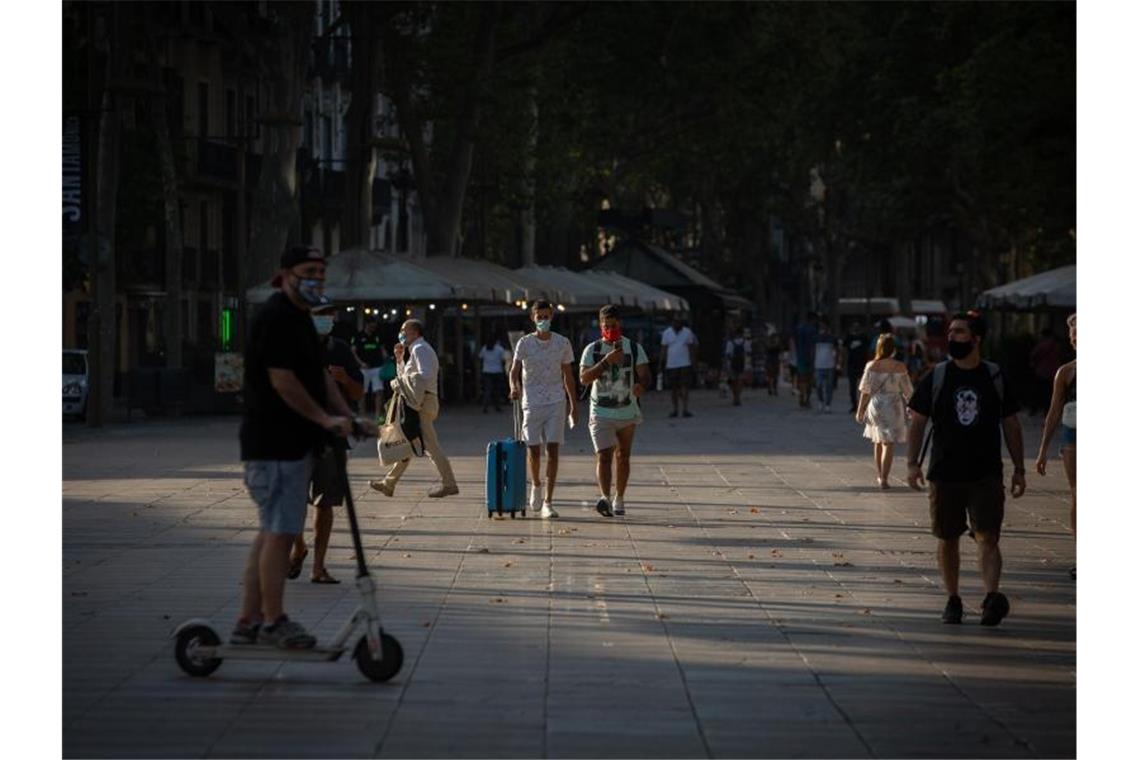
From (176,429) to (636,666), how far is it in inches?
976

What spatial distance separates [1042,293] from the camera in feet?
127

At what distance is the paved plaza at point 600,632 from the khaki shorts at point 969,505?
1.54 ft

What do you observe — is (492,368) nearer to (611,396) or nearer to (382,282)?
(382,282)

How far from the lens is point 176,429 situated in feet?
112

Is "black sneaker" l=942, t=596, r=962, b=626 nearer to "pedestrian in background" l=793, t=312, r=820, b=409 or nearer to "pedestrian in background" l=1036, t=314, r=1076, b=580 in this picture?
"pedestrian in background" l=1036, t=314, r=1076, b=580

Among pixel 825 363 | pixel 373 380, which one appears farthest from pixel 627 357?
pixel 825 363

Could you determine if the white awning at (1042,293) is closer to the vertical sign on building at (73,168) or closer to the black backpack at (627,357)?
the vertical sign on building at (73,168)

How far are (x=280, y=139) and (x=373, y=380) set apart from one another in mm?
4669

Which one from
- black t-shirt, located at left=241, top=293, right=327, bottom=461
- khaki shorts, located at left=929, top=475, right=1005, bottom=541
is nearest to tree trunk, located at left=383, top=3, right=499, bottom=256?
khaki shorts, located at left=929, top=475, right=1005, bottom=541

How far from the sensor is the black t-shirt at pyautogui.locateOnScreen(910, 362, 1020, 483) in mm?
11750

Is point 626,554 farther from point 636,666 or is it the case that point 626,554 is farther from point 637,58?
point 637,58

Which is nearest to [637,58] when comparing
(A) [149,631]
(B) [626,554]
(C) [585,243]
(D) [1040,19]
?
(D) [1040,19]

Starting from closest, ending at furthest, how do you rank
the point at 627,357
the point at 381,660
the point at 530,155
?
the point at 381,660 → the point at 627,357 → the point at 530,155

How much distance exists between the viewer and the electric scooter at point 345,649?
9.60 m
